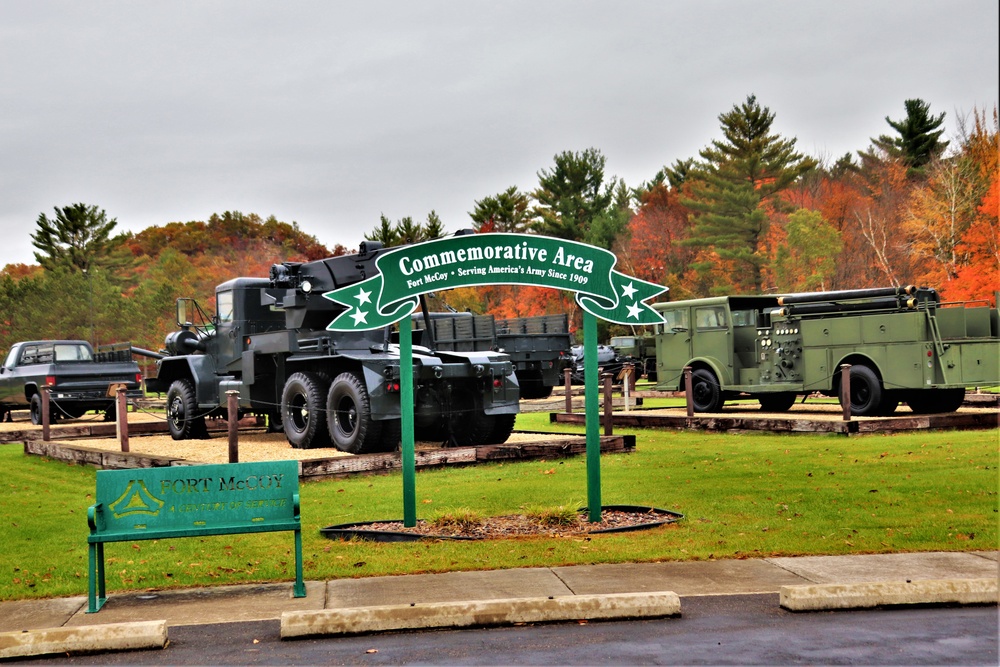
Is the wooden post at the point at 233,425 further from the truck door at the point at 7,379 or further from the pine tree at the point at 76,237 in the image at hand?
the pine tree at the point at 76,237

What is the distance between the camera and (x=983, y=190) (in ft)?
152

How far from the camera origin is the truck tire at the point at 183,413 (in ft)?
64.7

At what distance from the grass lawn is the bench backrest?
0.57 metres

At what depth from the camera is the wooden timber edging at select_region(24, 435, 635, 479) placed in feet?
46.9

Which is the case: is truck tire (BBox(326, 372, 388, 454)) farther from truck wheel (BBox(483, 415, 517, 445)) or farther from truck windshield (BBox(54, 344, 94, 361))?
truck windshield (BBox(54, 344, 94, 361))

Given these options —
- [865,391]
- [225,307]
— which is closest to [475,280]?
[225,307]

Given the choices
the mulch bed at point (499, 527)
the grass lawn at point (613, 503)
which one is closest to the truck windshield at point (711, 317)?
the grass lawn at point (613, 503)

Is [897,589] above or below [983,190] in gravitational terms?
below

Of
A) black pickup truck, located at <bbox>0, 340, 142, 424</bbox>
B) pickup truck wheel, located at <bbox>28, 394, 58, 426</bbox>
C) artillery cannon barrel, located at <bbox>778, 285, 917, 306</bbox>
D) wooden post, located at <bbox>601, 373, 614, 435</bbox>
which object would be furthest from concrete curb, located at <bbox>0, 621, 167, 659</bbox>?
pickup truck wheel, located at <bbox>28, 394, 58, 426</bbox>

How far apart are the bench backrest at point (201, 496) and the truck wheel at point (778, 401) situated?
58.6ft

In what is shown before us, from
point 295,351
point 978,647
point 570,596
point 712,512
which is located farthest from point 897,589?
point 295,351

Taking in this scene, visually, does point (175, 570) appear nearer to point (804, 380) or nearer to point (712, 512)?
point (712, 512)

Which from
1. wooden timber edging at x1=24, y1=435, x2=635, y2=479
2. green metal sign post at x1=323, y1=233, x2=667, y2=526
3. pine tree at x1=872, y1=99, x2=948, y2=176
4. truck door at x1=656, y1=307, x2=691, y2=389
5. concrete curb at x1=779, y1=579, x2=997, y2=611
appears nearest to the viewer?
concrete curb at x1=779, y1=579, x2=997, y2=611

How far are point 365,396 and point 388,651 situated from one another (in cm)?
918
